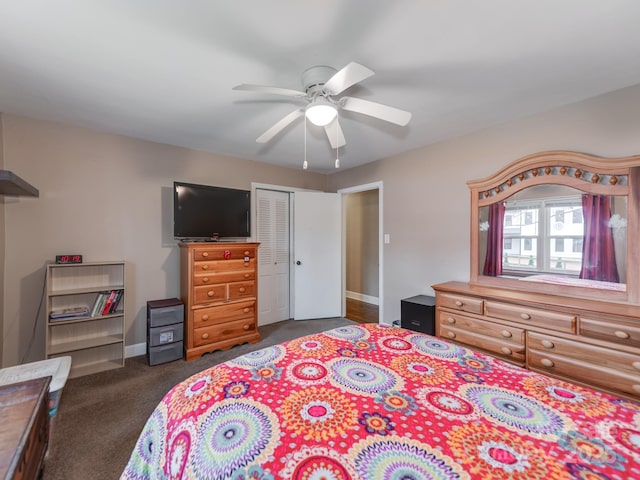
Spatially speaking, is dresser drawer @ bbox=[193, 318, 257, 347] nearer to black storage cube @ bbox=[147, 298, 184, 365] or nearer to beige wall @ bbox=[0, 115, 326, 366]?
black storage cube @ bbox=[147, 298, 184, 365]

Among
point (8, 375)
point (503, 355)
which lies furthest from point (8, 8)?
point (503, 355)

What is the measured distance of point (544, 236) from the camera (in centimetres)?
239

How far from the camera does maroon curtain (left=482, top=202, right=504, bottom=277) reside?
264cm

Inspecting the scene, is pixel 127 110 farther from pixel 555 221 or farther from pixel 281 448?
pixel 555 221

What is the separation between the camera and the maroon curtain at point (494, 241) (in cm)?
264

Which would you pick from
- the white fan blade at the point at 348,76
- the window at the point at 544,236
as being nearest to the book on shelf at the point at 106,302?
the white fan blade at the point at 348,76

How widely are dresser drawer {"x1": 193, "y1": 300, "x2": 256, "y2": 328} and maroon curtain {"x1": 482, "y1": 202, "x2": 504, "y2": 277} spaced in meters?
2.64

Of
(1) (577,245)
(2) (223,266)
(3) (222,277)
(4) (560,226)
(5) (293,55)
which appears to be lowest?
(3) (222,277)

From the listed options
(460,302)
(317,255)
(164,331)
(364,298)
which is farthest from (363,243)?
(164,331)

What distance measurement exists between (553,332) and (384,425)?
1869 millimetres

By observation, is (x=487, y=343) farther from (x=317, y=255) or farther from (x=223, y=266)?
(x=223, y=266)

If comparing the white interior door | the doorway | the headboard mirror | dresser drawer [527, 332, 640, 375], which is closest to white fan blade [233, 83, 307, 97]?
the headboard mirror

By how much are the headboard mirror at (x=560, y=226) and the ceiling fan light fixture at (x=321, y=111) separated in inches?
74.1

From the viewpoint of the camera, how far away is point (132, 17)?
1.37 m
